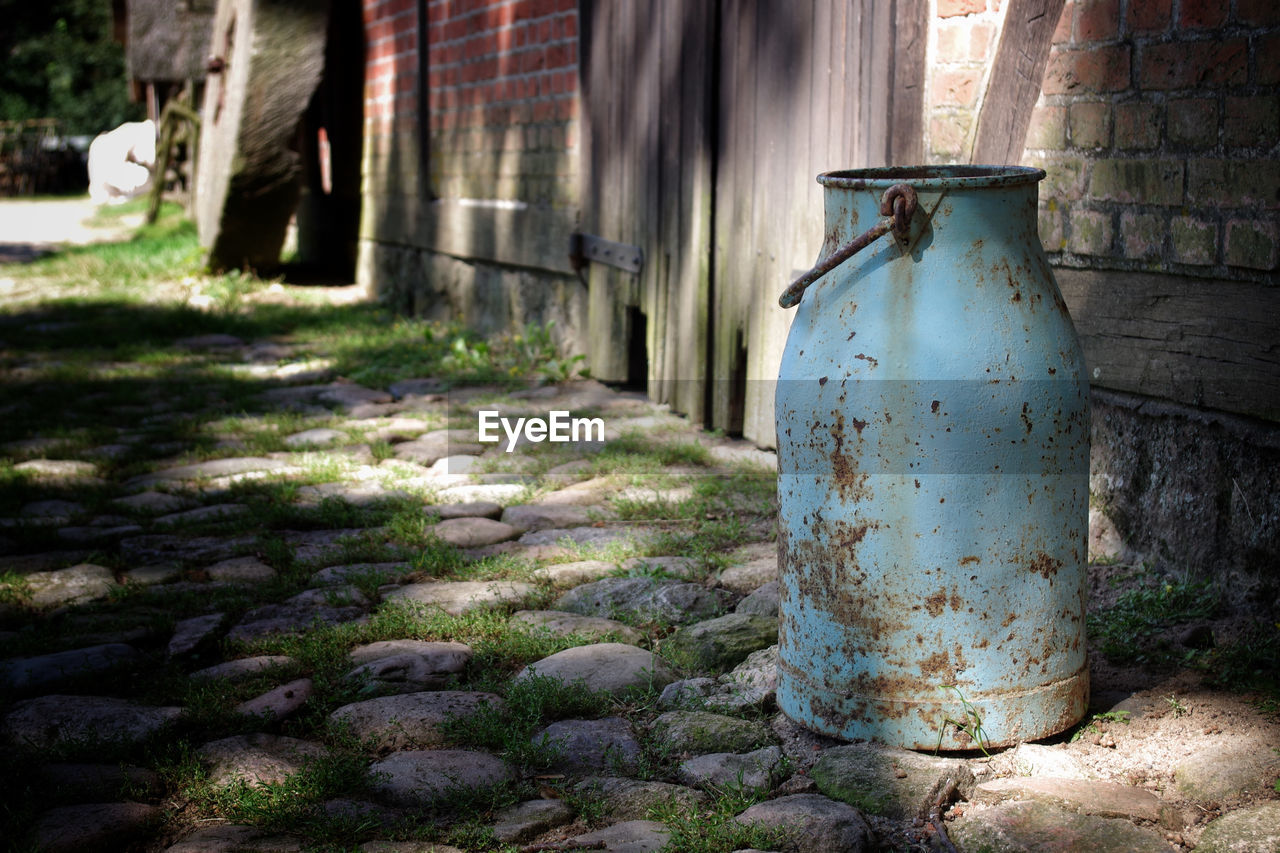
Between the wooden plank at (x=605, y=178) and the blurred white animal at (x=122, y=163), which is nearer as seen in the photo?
the wooden plank at (x=605, y=178)

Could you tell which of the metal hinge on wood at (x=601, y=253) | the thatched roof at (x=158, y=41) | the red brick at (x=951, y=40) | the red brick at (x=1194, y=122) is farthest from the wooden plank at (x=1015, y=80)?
the thatched roof at (x=158, y=41)

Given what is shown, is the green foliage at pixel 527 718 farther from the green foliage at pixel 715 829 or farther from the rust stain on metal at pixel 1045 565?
the rust stain on metal at pixel 1045 565

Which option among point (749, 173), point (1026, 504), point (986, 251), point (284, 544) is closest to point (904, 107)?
point (749, 173)

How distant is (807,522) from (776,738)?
42 cm

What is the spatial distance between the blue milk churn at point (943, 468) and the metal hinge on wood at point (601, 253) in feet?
9.22

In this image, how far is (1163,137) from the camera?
272cm

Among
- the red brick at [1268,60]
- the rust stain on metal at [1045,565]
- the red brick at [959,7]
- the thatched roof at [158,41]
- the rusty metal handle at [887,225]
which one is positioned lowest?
the rust stain on metal at [1045,565]

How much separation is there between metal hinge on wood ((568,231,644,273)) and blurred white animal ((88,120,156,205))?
17646 millimetres

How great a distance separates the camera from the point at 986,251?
2135 millimetres

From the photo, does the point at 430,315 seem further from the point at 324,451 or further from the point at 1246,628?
the point at 1246,628

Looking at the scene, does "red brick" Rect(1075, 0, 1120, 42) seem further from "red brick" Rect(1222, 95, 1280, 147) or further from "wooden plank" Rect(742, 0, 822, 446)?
"wooden plank" Rect(742, 0, 822, 446)

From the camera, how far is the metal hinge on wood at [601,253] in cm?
501

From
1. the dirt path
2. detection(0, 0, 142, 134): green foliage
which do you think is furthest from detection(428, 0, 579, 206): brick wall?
detection(0, 0, 142, 134): green foliage

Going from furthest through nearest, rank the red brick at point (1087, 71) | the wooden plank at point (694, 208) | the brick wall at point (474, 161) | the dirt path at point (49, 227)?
1. the dirt path at point (49, 227)
2. the brick wall at point (474, 161)
3. the wooden plank at point (694, 208)
4. the red brick at point (1087, 71)
